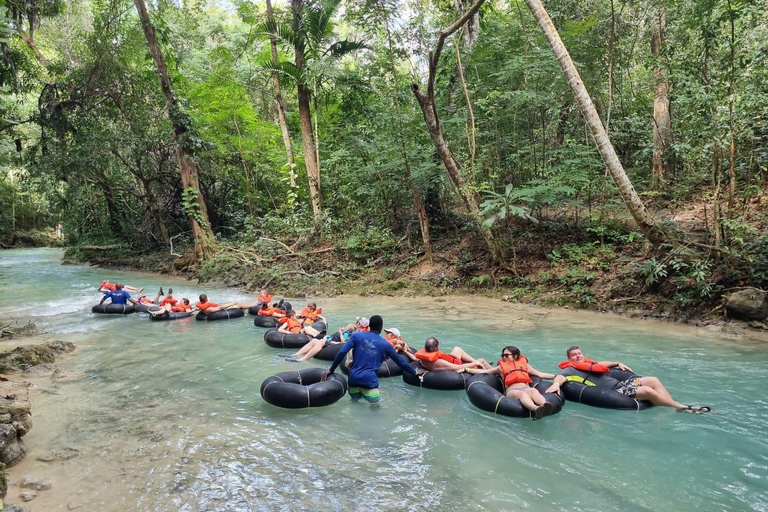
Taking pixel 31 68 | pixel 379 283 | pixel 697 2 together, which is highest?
pixel 31 68

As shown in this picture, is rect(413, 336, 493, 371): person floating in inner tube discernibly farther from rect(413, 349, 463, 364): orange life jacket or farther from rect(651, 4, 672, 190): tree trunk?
rect(651, 4, 672, 190): tree trunk

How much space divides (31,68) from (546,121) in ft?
62.2

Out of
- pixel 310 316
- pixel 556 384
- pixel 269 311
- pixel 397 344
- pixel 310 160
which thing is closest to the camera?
pixel 556 384

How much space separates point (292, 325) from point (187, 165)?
41.1ft

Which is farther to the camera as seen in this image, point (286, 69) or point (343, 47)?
point (286, 69)

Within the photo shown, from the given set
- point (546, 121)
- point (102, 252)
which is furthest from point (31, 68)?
point (546, 121)

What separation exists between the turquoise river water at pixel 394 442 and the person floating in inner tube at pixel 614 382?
6.0 inches

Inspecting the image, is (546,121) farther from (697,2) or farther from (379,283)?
(379,283)

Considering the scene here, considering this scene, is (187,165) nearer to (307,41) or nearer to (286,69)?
(286,69)

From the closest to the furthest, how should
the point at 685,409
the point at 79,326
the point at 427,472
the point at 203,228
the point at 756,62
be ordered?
1. the point at 427,472
2. the point at 685,409
3. the point at 756,62
4. the point at 79,326
5. the point at 203,228

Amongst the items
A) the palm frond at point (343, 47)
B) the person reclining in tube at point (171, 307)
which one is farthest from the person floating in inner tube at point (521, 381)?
the palm frond at point (343, 47)

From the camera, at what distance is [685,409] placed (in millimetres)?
5777

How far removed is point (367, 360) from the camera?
6.48m

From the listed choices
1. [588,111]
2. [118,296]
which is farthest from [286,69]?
[588,111]
